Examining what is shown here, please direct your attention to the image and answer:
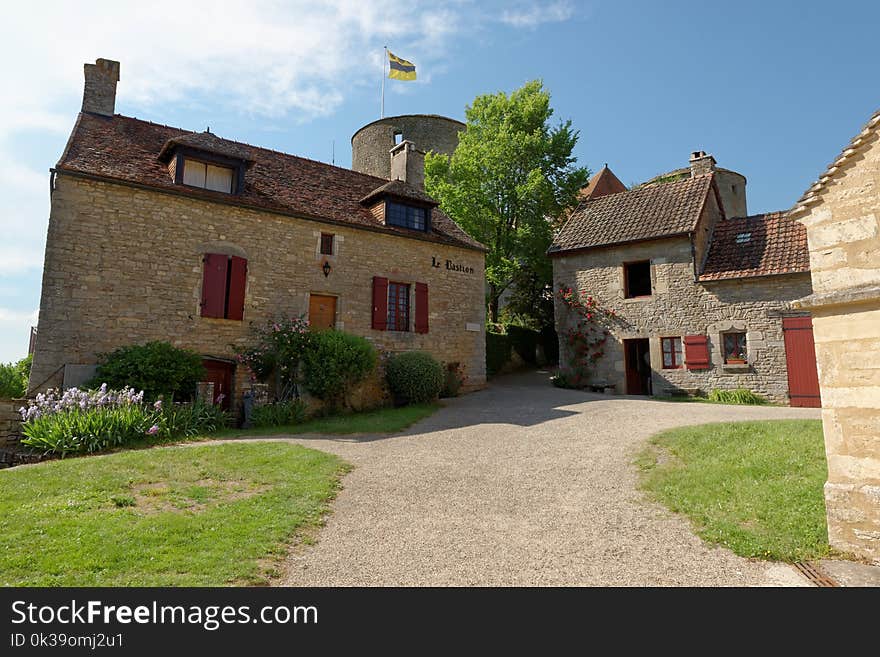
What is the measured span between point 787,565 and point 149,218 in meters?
12.8

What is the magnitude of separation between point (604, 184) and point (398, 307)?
19641 millimetres

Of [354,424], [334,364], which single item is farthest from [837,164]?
[334,364]

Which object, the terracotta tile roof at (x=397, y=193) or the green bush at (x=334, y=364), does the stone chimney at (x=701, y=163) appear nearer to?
the terracotta tile roof at (x=397, y=193)

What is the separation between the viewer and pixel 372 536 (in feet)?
15.3

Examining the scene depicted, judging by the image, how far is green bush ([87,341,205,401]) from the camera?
1024 centimetres

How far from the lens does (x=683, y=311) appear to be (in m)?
15.2

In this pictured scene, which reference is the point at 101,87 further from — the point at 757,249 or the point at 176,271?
the point at 757,249

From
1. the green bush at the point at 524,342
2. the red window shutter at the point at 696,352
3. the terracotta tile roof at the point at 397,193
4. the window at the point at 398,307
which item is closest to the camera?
the red window shutter at the point at 696,352

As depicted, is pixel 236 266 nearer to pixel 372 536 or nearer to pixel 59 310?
pixel 59 310

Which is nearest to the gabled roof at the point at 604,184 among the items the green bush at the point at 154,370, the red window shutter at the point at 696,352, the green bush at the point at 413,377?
the red window shutter at the point at 696,352

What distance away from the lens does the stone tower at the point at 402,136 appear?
2897 cm

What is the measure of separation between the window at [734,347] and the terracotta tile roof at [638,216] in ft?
11.1
